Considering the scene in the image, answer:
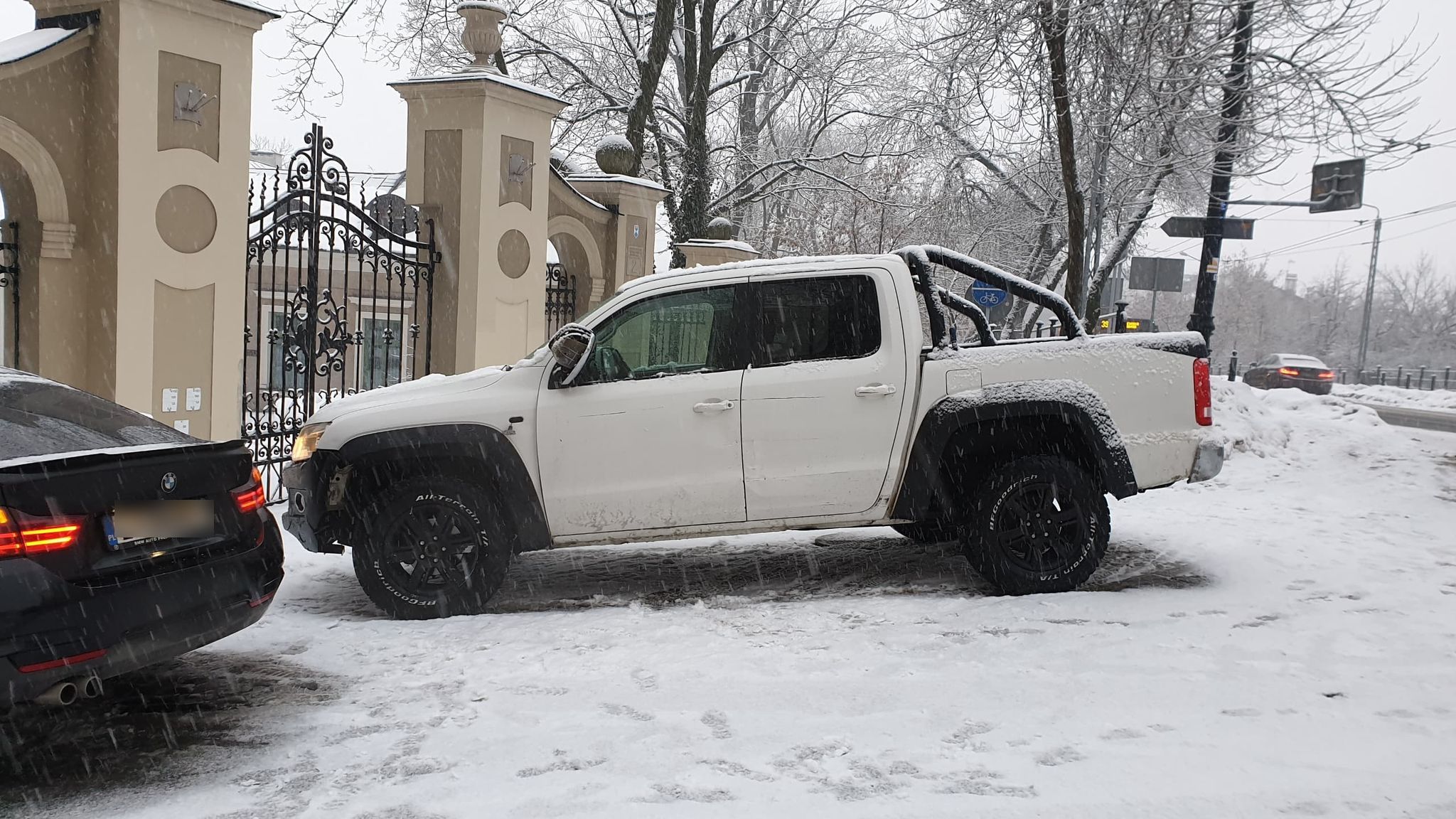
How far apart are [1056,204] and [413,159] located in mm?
15707

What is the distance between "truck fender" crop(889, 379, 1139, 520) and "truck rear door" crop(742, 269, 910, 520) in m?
0.18

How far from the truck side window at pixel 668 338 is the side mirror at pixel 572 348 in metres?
0.10

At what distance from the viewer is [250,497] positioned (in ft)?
15.2

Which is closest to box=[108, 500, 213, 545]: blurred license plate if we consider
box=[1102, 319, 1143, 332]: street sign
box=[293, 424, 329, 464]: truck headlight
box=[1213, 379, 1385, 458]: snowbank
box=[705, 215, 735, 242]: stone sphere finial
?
box=[293, 424, 329, 464]: truck headlight

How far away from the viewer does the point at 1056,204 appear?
892 inches

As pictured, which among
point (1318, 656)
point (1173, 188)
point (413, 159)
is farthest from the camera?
point (1173, 188)

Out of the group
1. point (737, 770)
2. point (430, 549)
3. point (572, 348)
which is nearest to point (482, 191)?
point (572, 348)

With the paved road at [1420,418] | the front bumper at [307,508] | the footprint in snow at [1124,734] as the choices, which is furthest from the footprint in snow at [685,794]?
the paved road at [1420,418]

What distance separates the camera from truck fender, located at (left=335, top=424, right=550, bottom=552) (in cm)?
576

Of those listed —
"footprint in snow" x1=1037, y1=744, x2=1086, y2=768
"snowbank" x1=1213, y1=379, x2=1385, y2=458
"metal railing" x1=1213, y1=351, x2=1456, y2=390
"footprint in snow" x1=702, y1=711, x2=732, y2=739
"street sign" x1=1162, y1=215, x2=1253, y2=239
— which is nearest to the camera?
"footprint in snow" x1=1037, y1=744, x2=1086, y2=768

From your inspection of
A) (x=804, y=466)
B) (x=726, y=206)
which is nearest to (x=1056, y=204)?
(x=726, y=206)

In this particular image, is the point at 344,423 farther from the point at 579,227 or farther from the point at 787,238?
the point at 787,238

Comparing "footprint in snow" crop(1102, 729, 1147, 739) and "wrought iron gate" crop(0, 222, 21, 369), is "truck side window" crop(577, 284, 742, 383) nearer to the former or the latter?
"footprint in snow" crop(1102, 729, 1147, 739)

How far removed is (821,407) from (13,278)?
5631 mm
